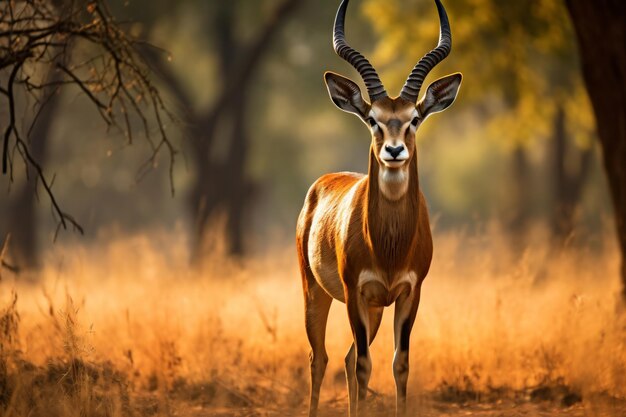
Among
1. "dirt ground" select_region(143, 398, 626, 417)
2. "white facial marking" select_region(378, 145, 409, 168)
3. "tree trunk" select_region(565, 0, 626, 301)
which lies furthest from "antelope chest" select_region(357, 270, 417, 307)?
"tree trunk" select_region(565, 0, 626, 301)

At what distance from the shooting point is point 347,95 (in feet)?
23.0

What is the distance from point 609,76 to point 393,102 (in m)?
3.59

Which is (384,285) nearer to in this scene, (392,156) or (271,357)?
(392,156)

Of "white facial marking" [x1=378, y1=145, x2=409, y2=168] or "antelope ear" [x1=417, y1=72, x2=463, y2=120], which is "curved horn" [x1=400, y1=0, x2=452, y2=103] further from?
"white facial marking" [x1=378, y1=145, x2=409, y2=168]

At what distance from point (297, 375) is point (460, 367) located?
149 cm

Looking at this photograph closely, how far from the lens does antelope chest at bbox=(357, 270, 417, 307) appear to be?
6.67 m

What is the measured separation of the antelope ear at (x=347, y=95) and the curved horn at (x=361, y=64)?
94mm

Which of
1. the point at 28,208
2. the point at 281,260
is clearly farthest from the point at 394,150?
the point at 28,208

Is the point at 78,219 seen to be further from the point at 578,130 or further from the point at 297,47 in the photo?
the point at 578,130

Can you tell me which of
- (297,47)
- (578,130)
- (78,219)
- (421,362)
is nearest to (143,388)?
(421,362)

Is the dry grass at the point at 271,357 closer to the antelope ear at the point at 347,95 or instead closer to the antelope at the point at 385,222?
the antelope at the point at 385,222

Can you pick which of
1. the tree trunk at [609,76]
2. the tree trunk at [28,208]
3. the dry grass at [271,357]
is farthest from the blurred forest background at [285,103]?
the dry grass at [271,357]

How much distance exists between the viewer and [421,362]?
8.89 meters

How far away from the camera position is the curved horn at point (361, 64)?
22.3 ft
